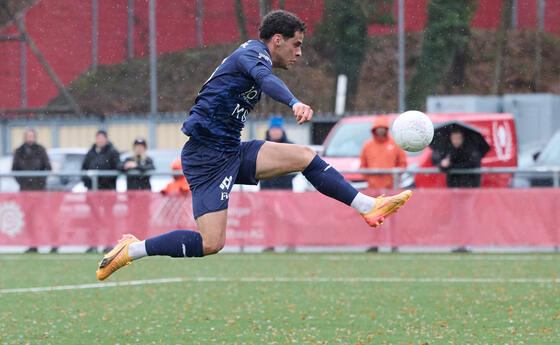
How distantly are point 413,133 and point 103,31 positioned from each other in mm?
17811

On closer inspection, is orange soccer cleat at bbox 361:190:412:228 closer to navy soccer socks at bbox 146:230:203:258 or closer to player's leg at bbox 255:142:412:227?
player's leg at bbox 255:142:412:227

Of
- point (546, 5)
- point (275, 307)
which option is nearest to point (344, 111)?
point (546, 5)

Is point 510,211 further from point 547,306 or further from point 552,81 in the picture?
point 552,81

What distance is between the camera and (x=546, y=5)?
79.3 ft

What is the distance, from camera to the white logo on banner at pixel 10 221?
44.8 ft

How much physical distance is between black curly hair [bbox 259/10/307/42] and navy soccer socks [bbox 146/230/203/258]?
1302 mm

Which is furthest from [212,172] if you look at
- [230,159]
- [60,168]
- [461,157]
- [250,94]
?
[60,168]

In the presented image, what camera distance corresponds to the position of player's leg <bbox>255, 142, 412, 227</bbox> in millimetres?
6430

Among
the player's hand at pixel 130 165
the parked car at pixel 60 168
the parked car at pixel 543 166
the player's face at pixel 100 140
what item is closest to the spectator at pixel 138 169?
the player's hand at pixel 130 165

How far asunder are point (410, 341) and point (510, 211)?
6.94 metres

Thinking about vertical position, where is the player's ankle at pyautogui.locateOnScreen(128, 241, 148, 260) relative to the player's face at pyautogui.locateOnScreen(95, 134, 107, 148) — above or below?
below

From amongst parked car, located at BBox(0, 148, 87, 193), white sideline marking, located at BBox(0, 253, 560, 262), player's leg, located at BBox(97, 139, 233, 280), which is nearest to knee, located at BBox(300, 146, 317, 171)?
player's leg, located at BBox(97, 139, 233, 280)

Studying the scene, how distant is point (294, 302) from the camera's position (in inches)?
327

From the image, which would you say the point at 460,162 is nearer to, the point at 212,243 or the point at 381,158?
the point at 381,158
